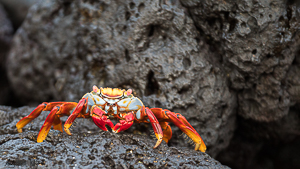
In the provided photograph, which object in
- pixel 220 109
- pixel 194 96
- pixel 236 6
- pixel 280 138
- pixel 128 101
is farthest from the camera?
pixel 280 138

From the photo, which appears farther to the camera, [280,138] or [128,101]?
[280,138]

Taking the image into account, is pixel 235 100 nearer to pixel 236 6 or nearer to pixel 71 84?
pixel 236 6

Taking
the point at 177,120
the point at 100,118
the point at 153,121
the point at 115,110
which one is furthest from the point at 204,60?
the point at 100,118

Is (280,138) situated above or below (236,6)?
below

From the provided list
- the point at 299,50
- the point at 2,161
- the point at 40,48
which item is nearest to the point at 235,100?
the point at 299,50

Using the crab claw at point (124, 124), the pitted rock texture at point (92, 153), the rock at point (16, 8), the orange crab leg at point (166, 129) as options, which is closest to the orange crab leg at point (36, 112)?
the pitted rock texture at point (92, 153)

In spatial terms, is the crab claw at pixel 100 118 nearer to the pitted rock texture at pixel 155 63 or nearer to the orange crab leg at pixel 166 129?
the orange crab leg at pixel 166 129
